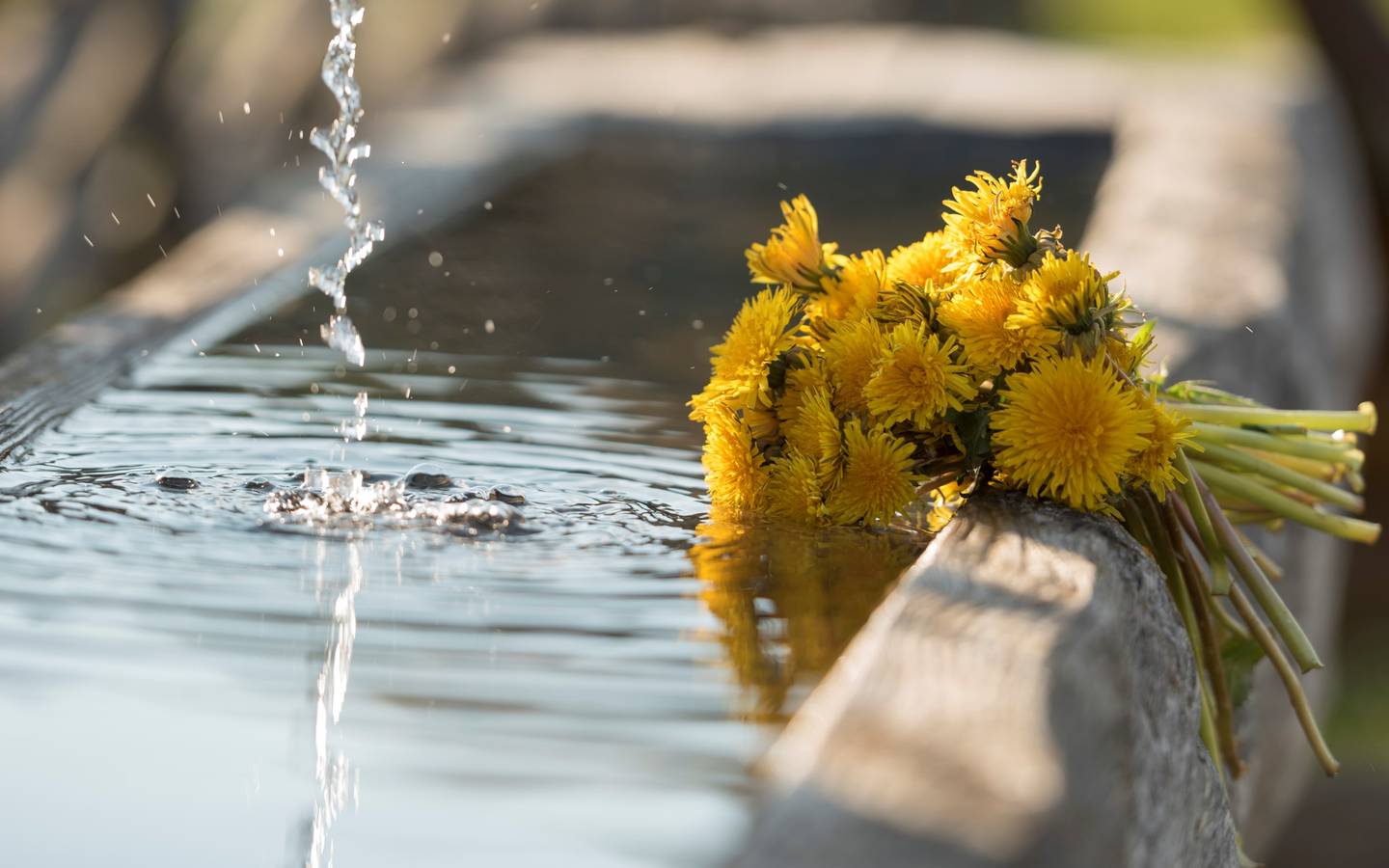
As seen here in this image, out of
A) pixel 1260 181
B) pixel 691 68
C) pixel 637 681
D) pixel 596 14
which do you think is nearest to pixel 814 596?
pixel 637 681

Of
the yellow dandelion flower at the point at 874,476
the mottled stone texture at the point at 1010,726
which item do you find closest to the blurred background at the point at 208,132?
the yellow dandelion flower at the point at 874,476

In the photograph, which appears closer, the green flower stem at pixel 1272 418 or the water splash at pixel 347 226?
the green flower stem at pixel 1272 418

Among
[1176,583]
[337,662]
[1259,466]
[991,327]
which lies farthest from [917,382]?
[337,662]

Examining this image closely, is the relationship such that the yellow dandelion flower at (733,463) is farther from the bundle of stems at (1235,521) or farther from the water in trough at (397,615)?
the bundle of stems at (1235,521)

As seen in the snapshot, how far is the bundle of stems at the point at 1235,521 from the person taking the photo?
1.83 meters

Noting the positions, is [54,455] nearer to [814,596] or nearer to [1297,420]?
[814,596]

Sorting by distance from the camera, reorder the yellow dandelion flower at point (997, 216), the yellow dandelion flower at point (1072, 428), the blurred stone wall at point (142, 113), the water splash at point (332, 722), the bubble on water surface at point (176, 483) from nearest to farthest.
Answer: the water splash at point (332, 722)
the yellow dandelion flower at point (1072, 428)
the yellow dandelion flower at point (997, 216)
the bubble on water surface at point (176, 483)
the blurred stone wall at point (142, 113)

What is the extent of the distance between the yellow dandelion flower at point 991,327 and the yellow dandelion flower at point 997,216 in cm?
3

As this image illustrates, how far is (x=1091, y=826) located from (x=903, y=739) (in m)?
0.12

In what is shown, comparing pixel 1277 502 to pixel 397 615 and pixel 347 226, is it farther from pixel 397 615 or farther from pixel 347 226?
pixel 347 226

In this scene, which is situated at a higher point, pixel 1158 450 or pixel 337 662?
pixel 1158 450

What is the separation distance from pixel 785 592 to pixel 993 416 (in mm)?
248

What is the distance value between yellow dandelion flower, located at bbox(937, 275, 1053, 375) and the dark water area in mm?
213

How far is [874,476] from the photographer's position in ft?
5.95
